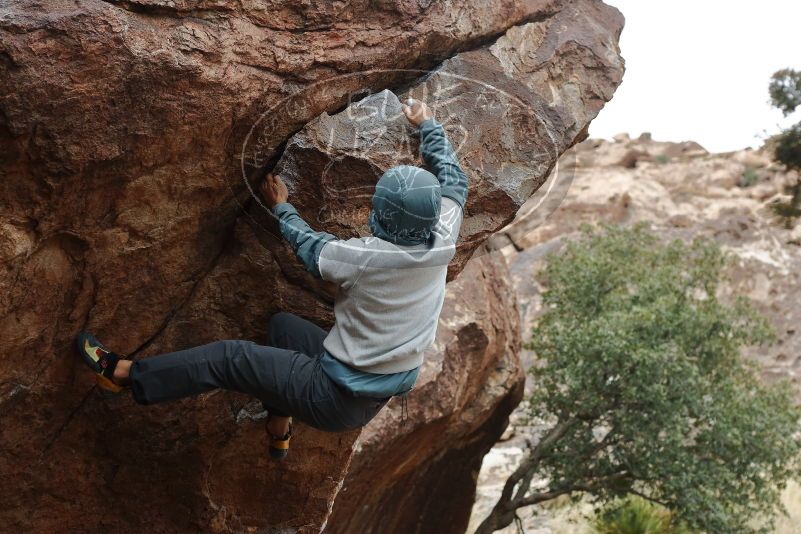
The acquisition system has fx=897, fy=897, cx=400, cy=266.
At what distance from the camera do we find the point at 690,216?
26750 mm

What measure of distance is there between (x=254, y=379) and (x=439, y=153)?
1486 mm

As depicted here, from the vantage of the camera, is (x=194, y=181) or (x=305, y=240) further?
(x=194, y=181)

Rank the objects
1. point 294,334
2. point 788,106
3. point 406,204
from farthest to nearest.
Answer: point 788,106 → point 294,334 → point 406,204

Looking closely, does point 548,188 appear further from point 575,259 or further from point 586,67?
point 575,259

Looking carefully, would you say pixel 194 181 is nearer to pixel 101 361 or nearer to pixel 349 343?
pixel 101 361

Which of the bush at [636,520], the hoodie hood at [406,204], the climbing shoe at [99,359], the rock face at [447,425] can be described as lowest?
the bush at [636,520]

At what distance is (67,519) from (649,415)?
7413 millimetres

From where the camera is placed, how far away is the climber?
4.27 m

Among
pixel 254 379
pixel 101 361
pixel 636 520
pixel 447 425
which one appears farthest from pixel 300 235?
pixel 636 520

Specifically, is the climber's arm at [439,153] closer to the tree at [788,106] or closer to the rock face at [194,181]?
the rock face at [194,181]

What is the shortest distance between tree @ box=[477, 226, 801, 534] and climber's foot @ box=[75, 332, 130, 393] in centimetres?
737

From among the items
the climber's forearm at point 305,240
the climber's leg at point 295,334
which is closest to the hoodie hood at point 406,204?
the climber's forearm at point 305,240

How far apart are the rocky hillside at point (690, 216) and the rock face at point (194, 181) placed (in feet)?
36.8

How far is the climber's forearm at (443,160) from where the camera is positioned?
14.8ft
